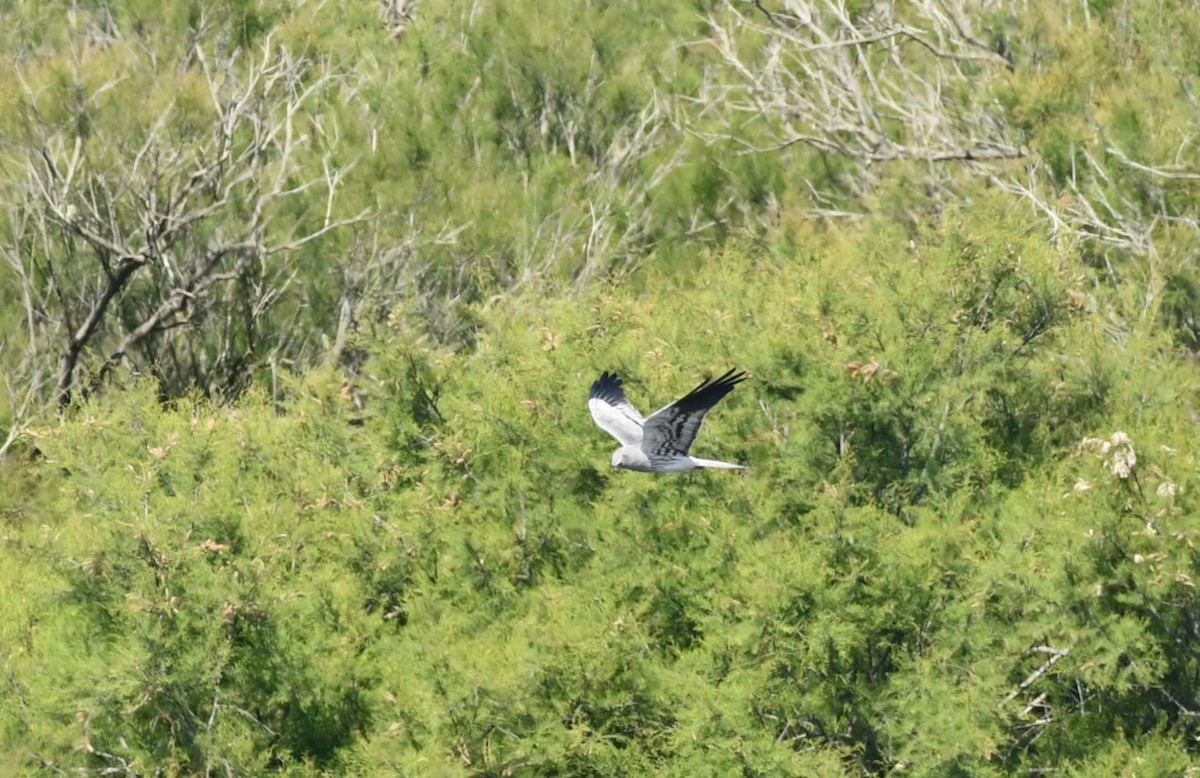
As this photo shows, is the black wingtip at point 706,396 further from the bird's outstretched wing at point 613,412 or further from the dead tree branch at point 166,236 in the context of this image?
the dead tree branch at point 166,236

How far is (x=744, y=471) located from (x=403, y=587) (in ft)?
9.66

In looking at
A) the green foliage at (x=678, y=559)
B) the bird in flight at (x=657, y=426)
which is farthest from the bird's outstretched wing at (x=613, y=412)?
the green foliage at (x=678, y=559)

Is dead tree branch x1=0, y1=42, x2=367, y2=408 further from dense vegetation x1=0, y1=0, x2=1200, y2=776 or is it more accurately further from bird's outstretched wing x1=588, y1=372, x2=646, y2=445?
bird's outstretched wing x1=588, y1=372, x2=646, y2=445

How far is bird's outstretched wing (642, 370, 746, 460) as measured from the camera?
1102 cm

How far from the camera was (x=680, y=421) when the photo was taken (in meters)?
11.5

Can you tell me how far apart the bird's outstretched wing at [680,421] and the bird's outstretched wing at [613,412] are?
0.75ft

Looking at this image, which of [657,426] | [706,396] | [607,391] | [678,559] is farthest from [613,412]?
[678,559]

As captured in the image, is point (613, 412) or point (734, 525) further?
point (734, 525)

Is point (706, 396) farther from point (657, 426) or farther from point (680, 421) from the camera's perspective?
point (657, 426)

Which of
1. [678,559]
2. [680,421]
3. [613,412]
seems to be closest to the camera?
[680,421]

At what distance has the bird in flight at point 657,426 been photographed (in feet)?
36.6

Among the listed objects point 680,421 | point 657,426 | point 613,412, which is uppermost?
point 680,421

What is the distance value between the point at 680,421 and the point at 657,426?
0.21 meters

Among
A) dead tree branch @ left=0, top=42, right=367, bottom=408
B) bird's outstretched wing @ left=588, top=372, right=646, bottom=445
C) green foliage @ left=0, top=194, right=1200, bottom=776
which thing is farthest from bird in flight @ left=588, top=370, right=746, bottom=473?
dead tree branch @ left=0, top=42, right=367, bottom=408
